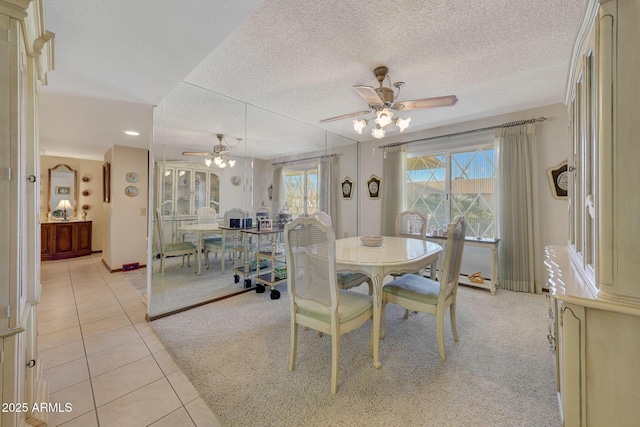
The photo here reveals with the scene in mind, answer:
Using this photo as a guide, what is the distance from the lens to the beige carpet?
1.43m

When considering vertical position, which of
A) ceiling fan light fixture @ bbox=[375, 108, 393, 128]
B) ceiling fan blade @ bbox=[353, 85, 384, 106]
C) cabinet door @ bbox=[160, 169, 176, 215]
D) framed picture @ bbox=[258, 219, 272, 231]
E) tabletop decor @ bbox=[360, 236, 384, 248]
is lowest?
tabletop decor @ bbox=[360, 236, 384, 248]

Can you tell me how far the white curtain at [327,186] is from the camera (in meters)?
4.87

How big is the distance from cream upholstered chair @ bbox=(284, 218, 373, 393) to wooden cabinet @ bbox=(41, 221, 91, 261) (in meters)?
6.34

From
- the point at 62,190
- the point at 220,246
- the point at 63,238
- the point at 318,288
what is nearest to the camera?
the point at 318,288

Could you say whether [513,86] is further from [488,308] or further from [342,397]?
[342,397]

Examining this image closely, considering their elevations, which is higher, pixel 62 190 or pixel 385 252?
pixel 62 190

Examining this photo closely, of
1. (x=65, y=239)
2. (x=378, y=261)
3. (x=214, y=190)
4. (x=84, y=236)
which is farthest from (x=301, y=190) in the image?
(x=65, y=239)

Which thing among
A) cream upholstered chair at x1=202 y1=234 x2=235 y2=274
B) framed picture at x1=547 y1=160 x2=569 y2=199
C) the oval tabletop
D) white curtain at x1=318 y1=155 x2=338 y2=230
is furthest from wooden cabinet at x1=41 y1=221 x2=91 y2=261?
framed picture at x1=547 y1=160 x2=569 y2=199

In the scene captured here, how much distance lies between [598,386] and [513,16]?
2.15 meters

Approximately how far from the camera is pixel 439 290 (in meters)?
1.99

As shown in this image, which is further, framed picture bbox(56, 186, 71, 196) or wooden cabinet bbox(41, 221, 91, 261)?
framed picture bbox(56, 186, 71, 196)

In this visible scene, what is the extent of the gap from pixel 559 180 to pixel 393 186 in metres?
2.19

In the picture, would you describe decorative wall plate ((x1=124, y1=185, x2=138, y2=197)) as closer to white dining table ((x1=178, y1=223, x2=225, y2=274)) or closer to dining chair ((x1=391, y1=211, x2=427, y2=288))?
white dining table ((x1=178, y1=223, x2=225, y2=274))

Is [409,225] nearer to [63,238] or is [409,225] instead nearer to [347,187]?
[347,187]
